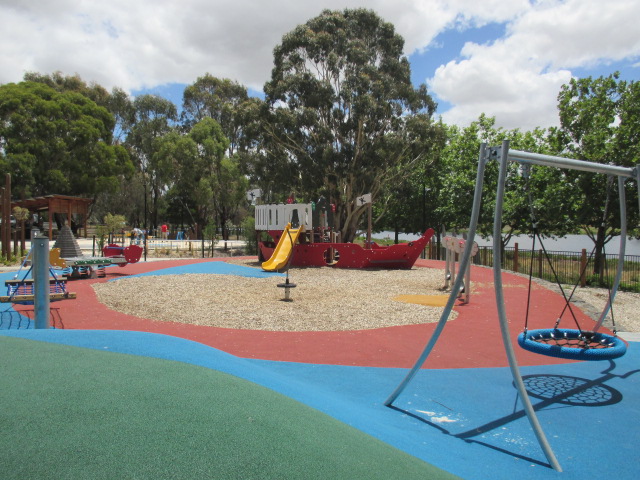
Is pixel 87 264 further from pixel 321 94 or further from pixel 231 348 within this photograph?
pixel 321 94

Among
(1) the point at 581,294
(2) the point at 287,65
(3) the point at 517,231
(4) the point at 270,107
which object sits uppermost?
(2) the point at 287,65

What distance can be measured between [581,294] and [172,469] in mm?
16109

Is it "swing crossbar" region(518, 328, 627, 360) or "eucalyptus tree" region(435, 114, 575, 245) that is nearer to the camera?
"swing crossbar" region(518, 328, 627, 360)

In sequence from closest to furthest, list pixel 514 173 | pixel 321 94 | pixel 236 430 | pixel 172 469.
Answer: pixel 172 469 → pixel 236 430 → pixel 321 94 → pixel 514 173


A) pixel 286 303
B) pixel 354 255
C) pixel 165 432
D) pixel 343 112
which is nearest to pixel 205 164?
pixel 343 112

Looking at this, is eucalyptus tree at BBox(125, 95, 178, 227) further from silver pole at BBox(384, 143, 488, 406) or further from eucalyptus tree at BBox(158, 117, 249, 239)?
silver pole at BBox(384, 143, 488, 406)

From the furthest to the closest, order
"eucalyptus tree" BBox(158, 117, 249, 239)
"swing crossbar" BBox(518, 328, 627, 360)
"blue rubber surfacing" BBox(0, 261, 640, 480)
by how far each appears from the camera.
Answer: "eucalyptus tree" BBox(158, 117, 249, 239) < "swing crossbar" BBox(518, 328, 627, 360) < "blue rubber surfacing" BBox(0, 261, 640, 480)

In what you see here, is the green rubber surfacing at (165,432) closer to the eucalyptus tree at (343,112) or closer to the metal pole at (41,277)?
the metal pole at (41,277)

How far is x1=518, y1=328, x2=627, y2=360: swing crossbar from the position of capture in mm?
4605

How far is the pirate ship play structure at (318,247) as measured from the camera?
2022 centimetres

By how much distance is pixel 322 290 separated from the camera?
13297mm

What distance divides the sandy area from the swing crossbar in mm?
3664

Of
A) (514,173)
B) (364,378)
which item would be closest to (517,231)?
(514,173)

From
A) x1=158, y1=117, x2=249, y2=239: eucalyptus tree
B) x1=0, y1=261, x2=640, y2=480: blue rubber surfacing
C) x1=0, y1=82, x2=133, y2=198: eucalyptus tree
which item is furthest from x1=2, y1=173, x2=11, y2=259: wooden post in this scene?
x1=158, y1=117, x2=249, y2=239: eucalyptus tree
